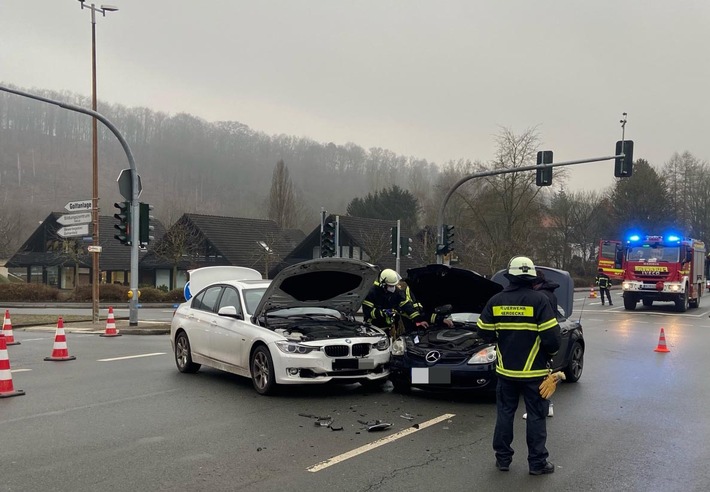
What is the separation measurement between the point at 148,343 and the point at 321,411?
882cm

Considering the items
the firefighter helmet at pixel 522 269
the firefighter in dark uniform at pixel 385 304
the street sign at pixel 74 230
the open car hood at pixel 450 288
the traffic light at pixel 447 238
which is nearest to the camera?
the firefighter helmet at pixel 522 269


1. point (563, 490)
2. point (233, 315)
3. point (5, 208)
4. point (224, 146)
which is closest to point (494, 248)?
point (233, 315)

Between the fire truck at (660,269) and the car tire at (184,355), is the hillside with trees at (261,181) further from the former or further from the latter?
the car tire at (184,355)

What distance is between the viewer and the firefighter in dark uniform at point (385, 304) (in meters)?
9.84

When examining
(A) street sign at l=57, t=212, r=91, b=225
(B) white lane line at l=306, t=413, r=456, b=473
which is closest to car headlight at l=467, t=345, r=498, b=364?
(B) white lane line at l=306, t=413, r=456, b=473

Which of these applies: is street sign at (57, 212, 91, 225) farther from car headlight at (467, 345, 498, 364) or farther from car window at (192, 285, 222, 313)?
car headlight at (467, 345, 498, 364)

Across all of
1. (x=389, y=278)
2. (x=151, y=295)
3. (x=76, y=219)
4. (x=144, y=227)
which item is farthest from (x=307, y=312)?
(x=151, y=295)

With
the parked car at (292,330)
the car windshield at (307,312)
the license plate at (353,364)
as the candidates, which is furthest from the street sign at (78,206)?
the license plate at (353,364)

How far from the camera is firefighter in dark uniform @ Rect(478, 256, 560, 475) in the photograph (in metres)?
5.32

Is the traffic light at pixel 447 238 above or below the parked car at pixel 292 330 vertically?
above

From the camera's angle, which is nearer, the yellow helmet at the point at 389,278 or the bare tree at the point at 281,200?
the yellow helmet at the point at 389,278

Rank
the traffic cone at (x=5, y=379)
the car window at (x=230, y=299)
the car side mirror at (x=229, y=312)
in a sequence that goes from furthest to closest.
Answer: the car window at (x=230, y=299)
the car side mirror at (x=229, y=312)
the traffic cone at (x=5, y=379)

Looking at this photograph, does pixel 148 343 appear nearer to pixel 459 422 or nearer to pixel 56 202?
pixel 459 422

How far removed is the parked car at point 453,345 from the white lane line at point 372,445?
661 millimetres
